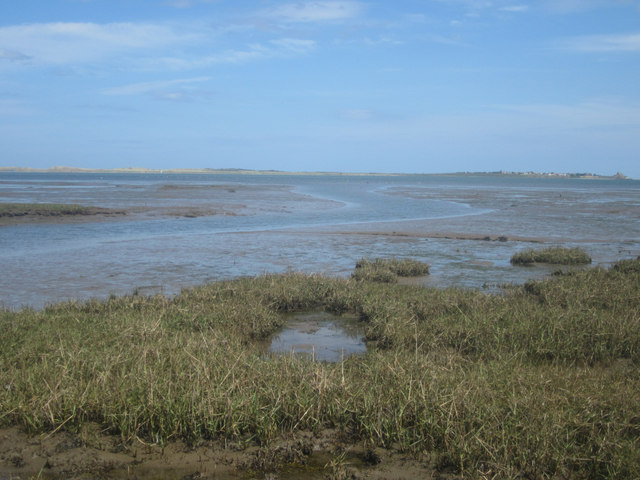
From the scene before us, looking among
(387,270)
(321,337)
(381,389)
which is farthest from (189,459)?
(387,270)

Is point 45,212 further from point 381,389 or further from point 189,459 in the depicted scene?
point 381,389

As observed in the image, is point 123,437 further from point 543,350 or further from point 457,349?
point 543,350

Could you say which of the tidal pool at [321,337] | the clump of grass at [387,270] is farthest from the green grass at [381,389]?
the clump of grass at [387,270]

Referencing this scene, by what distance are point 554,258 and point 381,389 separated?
14455 millimetres

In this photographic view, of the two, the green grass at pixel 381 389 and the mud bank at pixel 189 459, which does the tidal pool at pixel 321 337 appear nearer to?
the green grass at pixel 381 389

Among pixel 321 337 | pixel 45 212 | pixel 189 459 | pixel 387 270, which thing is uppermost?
pixel 45 212

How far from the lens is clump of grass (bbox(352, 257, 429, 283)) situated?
1459cm

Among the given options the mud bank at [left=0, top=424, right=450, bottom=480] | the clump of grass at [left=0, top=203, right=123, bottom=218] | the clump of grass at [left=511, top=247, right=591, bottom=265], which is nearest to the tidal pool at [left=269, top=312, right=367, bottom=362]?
the mud bank at [left=0, top=424, right=450, bottom=480]

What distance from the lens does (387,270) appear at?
49.6 ft

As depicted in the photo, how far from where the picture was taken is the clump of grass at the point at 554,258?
18.5 m

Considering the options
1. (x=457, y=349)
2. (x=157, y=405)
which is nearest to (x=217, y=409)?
(x=157, y=405)

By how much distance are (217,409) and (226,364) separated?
96cm

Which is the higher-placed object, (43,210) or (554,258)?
(43,210)

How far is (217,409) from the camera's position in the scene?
5.64 meters
